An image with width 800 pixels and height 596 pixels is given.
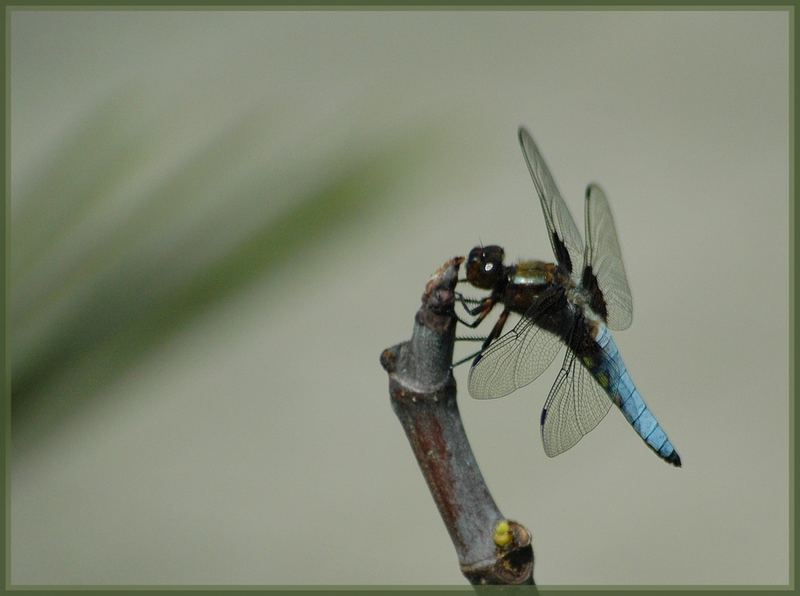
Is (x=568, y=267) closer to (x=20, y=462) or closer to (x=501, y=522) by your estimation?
(x=501, y=522)

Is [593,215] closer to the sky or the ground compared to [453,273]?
closer to the sky

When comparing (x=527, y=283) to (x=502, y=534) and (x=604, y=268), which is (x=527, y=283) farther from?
(x=502, y=534)

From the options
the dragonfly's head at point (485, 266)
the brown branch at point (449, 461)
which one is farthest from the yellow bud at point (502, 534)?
the dragonfly's head at point (485, 266)

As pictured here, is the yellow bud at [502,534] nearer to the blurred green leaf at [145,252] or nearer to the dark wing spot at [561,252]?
the blurred green leaf at [145,252]

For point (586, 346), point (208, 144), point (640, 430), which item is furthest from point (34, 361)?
point (640, 430)

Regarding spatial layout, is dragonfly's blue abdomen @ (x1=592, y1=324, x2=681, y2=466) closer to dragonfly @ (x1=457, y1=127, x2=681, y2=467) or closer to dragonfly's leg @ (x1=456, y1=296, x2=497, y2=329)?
dragonfly @ (x1=457, y1=127, x2=681, y2=467)

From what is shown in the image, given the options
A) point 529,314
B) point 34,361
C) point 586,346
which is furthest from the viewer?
point 586,346

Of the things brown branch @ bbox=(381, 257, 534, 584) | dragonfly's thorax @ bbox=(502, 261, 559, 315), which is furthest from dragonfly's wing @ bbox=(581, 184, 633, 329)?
brown branch @ bbox=(381, 257, 534, 584)
